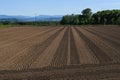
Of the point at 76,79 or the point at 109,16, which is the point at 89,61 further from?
the point at 109,16

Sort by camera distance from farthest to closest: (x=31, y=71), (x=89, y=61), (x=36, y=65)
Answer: (x=89, y=61) → (x=36, y=65) → (x=31, y=71)

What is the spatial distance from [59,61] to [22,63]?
1.83 metres

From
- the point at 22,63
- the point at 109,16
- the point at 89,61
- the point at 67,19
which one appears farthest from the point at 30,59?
the point at 67,19

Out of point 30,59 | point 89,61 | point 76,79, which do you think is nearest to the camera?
point 76,79

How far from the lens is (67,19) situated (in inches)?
6265

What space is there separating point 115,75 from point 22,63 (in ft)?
16.8

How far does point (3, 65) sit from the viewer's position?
1404 centimetres

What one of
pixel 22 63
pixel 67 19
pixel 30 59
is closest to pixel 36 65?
pixel 22 63

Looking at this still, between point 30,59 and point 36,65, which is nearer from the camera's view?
point 36,65

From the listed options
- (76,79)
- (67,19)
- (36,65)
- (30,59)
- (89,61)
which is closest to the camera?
(76,79)

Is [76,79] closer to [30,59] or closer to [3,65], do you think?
[3,65]

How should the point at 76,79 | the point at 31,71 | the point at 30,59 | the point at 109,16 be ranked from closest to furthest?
the point at 76,79
the point at 31,71
the point at 30,59
the point at 109,16

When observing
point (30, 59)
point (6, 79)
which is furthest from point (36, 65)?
point (6, 79)

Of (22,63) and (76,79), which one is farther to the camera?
(22,63)
